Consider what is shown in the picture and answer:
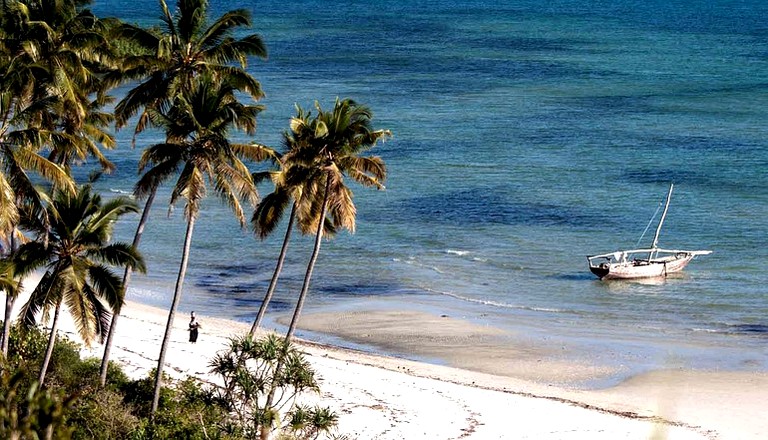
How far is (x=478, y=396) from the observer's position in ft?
143

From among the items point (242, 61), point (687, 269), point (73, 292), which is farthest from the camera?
point (687, 269)

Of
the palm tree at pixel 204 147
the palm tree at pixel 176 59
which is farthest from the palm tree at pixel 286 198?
the palm tree at pixel 176 59

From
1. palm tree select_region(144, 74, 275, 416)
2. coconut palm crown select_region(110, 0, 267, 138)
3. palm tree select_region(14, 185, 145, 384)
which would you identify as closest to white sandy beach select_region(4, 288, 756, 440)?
palm tree select_region(144, 74, 275, 416)

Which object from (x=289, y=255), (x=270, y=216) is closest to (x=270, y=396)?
(x=270, y=216)

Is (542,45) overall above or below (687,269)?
above

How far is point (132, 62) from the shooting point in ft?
119

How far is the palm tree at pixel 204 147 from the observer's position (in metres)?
34.4

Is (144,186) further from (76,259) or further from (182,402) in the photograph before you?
(182,402)

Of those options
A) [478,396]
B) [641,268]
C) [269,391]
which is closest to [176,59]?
[269,391]

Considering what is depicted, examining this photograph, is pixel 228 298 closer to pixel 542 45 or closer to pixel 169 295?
pixel 169 295

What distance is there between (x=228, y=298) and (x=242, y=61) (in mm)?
24680

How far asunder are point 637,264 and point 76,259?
4059 centimetres

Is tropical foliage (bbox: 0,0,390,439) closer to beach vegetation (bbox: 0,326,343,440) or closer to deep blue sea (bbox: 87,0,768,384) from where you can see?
beach vegetation (bbox: 0,326,343,440)

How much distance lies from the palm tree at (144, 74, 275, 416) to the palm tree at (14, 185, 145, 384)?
2.52 metres
